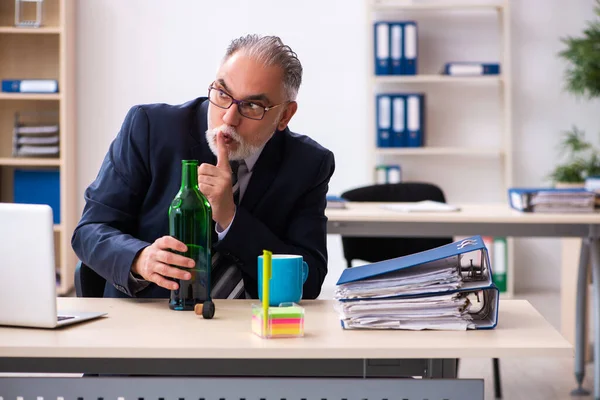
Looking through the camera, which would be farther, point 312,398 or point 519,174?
point 519,174

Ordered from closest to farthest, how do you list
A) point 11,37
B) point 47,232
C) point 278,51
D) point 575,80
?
point 47,232
point 278,51
point 575,80
point 11,37

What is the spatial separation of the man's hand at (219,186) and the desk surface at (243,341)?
0.87 feet

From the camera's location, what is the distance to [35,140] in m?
5.06

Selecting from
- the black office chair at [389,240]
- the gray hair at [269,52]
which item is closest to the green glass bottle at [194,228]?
the gray hair at [269,52]

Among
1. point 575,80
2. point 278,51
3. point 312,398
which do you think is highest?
point 575,80

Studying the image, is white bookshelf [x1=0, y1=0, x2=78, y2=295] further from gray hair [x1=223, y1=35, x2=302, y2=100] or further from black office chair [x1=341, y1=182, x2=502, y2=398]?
gray hair [x1=223, y1=35, x2=302, y2=100]

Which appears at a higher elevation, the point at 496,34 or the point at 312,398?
the point at 496,34

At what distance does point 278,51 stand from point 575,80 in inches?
133

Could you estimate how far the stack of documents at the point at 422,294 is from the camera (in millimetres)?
1354

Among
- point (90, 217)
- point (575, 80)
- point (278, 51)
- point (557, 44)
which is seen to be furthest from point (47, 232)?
point (557, 44)

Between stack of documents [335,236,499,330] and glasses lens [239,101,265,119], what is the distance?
48 cm

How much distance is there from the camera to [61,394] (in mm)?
1307

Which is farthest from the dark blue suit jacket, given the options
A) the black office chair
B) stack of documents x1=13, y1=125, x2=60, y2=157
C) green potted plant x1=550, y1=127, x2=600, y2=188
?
stack of documents x1=13, y1=125, x2=60, y2=157

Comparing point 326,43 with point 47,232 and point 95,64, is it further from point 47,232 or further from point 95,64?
point 47,232
